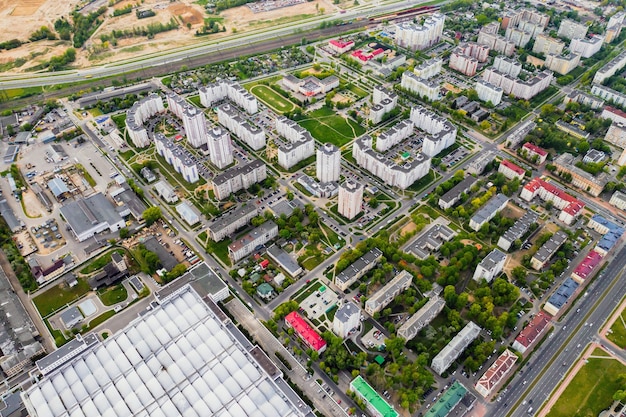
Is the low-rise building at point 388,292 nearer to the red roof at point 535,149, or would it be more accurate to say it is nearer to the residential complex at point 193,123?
the red roof at point 535,149

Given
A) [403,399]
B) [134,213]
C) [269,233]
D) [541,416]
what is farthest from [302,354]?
[134,213]

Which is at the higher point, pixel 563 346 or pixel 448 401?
pixel 448 401

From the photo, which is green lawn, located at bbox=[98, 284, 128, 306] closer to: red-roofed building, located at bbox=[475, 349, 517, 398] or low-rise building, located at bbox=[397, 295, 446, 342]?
low-rise building, located at bbox=[397, 295, 446, 342]

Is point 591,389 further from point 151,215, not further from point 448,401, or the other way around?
point 151,215

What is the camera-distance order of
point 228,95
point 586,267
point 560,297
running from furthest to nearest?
point 228,95, point 586,267, point 560,297

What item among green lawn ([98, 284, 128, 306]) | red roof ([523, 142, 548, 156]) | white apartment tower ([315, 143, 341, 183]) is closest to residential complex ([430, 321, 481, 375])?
white apartment tower ([315, 143, 341, 183])

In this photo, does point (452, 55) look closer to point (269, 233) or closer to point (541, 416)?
point (269, 233)

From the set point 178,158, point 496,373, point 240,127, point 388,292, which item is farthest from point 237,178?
point 496,373
